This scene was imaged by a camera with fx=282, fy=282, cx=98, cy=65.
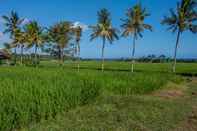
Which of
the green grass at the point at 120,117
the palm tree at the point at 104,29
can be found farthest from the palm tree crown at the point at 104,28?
the green grass at the point at 120,117

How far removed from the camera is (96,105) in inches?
478

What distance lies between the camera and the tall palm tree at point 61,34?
5347 cm

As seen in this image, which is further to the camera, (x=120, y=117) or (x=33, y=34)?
(x=33, y=34)

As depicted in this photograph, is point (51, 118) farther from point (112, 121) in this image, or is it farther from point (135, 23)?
point (135, 23)

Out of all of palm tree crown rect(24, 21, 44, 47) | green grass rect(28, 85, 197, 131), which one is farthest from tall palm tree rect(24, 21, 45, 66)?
green grass rect(28, 85, 197, 131)

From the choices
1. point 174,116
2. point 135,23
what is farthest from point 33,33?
point 174,116

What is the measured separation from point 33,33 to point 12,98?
1760 inches

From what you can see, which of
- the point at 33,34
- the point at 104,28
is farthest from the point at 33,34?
the point at 104,28

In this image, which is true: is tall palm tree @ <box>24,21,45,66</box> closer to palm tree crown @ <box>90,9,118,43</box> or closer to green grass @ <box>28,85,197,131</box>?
palm tree crown @ <box>90,9,118,43</box>

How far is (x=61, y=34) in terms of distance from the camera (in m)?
53.7

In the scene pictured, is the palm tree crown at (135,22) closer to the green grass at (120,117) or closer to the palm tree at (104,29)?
the palm tree at (104,29)

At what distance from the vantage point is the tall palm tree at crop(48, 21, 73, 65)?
2105 inches

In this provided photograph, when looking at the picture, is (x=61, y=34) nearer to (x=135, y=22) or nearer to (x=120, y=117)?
(x=135, y=22)

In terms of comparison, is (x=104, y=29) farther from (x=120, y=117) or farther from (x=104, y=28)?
(x=120, y=117)
